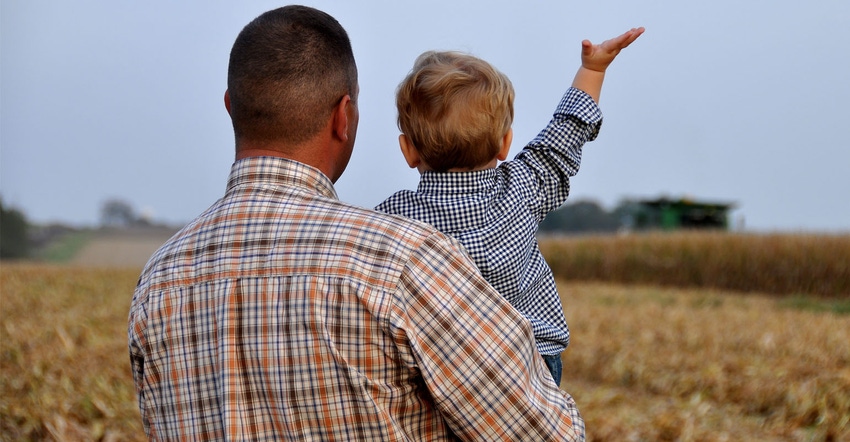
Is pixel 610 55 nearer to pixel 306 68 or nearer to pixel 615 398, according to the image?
pixel 306 68

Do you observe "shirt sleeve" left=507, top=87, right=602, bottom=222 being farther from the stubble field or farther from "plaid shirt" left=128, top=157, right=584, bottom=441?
the stubble field

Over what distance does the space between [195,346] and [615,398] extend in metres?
3.84

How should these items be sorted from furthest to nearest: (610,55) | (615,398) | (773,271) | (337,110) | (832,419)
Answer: (773,271) → (615,398) → (832,419) → (610,55) → (337,110)

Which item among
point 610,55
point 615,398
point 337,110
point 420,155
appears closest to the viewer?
point 337,110

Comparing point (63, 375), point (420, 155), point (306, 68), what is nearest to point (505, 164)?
point (420, 155)

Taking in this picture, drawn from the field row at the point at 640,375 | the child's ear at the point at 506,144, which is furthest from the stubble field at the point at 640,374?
the child's ear at the point at 506,144

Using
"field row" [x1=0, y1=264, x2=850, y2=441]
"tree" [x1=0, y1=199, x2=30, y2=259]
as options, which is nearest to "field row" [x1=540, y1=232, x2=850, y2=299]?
"field row" [x1=0, y1=264, x2=850, y2=441]

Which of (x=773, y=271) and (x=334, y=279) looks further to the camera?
(x=773, y=271)

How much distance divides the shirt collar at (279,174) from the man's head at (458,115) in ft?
0.95

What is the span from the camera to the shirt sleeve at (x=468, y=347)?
1170 millimetres

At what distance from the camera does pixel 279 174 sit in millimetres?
1289

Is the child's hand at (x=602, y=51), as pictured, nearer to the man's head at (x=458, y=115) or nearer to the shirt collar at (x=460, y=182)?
the man's head at (x=458, y=115)

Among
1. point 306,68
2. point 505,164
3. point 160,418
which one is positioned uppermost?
point 306,68

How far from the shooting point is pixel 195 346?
1.25 metres
